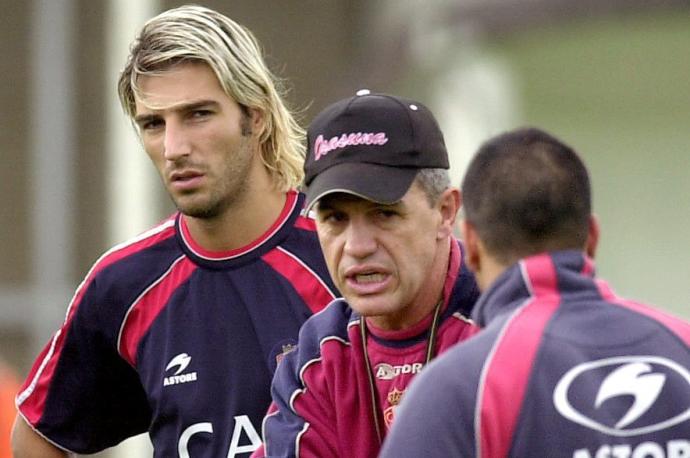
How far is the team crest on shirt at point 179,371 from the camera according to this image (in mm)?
5188

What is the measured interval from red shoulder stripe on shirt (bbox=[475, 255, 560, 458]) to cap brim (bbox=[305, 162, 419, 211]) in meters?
0.77

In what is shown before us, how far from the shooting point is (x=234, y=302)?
525cm

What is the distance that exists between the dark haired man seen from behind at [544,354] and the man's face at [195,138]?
5.07ft

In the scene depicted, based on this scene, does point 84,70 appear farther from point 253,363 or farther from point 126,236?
point 253,363

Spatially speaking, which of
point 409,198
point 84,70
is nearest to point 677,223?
point 84,70

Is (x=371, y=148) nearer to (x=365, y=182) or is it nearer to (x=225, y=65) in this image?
(x=365, y=182)

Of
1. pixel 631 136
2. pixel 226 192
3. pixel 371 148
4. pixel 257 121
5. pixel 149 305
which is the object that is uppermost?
pixel 371 148

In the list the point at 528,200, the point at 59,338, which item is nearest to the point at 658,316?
the point at 528,200

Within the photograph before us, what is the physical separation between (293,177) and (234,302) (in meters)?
0.44

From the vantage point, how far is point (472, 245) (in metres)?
3.73

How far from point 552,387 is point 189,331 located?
1.97 metres

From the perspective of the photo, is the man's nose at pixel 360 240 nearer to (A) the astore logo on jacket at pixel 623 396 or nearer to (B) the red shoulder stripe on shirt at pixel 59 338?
(A) the astore logo on jacket at pixel 623 396

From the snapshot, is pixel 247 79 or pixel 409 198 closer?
pixel 409 198

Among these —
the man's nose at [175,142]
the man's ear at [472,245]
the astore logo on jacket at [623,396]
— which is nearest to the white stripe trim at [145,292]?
the man's nose at [175,142]
